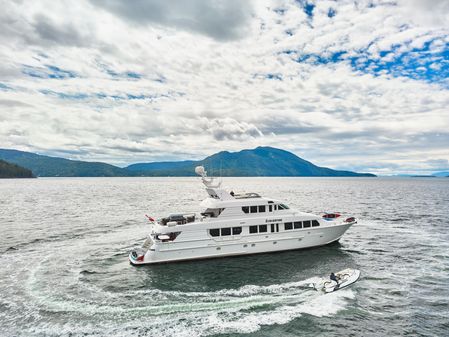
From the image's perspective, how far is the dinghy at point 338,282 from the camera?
786 inches

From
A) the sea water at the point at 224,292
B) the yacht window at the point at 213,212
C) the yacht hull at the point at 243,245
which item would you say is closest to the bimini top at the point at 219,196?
the yacht window at the point at 213,212

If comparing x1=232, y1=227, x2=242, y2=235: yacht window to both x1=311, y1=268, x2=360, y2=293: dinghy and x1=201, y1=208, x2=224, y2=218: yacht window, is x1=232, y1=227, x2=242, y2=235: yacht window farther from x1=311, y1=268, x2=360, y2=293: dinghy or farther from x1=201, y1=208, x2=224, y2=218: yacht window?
x1=311, y1=268, x2=360, y2=293: dinghy

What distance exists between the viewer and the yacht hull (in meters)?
25.8

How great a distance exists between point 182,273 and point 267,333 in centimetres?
1060

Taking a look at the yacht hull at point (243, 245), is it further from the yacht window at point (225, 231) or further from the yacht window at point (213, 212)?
the yacht window at point (213, 212)

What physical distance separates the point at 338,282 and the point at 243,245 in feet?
32.1

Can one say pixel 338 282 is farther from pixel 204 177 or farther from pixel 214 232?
pixel 204 177

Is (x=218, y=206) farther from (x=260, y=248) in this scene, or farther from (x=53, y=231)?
(x=53, y=231)

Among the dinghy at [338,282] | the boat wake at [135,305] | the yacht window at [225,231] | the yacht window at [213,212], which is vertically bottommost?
the boat wake at [135,305]

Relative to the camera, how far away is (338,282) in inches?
801

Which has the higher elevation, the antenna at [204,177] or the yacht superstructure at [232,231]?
the antenna at [204,177]

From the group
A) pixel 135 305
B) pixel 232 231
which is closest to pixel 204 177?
pixel 232 231

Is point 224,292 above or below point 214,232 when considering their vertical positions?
below

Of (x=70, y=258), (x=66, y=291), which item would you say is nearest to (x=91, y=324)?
(x=66, y=291)
